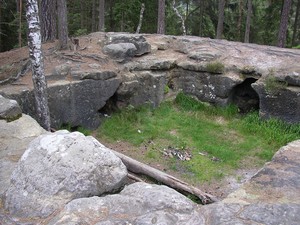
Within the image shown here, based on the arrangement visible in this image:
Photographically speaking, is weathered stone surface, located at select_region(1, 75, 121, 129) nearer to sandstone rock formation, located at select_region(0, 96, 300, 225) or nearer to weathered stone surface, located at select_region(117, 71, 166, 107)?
weathered stone surface, located at select_region(117, 71, 166, 107)

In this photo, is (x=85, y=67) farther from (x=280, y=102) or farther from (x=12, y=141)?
(x=280, y=102)

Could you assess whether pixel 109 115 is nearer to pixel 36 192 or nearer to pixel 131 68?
pixel 131 68

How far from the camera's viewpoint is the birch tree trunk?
6.46 metres

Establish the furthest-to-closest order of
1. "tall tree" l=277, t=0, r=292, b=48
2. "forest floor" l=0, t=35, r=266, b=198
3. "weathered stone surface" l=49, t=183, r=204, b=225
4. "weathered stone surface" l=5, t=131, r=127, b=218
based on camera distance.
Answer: "tall tree" l=277, t=0, r=292, b=48 → "forest floor" l=0, t=35, r=266, b=198 → "weathered stone surface" l=5, t=131, r=127, b=218 → "weathered stone surface" l=49, t=183, r=204, b=225

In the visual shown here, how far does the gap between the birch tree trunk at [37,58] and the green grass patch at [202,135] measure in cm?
212

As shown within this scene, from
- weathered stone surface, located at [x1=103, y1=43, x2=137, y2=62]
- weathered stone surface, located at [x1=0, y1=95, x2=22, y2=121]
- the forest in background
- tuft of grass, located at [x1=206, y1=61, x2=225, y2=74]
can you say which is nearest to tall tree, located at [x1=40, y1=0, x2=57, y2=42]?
Answer: weathered stone surface, located at [x1=103, y1=43, x2=137, y2=62]

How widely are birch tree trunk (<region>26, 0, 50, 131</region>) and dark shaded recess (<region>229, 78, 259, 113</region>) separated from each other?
5.90m

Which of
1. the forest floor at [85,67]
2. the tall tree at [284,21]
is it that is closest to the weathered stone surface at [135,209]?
the forest floor at [85,67]

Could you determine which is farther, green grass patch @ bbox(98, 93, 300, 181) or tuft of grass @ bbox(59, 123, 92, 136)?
tuft of grass @ bbox(59, 123, 92, 136)

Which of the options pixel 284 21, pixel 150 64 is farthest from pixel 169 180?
pixel 284 21

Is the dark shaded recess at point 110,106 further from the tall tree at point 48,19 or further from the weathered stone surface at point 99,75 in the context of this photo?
the tall tree at point 48,19

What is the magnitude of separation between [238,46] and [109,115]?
5.29 meters

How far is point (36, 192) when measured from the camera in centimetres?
405

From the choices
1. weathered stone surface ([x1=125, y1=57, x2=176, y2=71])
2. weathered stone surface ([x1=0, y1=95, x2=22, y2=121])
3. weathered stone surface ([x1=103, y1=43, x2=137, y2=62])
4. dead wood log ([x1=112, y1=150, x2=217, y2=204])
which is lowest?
dead wood log ([x1=112, y1=150, x2=217, y2=204])
